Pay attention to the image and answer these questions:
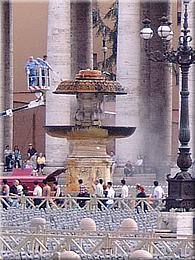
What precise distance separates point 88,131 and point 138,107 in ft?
35.5

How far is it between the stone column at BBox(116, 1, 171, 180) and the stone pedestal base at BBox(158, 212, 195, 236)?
59.4 feet

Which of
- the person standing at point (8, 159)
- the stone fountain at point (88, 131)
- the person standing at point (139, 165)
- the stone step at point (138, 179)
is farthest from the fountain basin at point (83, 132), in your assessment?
the person standing at point (8, 159)

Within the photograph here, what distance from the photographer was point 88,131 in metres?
33.9

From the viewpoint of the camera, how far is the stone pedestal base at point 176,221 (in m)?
24.0

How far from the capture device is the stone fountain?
33.8 meters

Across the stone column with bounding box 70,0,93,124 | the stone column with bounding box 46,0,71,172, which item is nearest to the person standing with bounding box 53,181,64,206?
the stone column with bounding box 46,0,71,172

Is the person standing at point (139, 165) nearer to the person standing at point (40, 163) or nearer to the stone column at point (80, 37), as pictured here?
the person standing at point (40, 163)

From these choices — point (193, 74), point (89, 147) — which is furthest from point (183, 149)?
point (193, 74)

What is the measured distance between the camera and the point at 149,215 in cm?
2544

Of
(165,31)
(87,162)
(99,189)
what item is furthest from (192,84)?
(165,31)

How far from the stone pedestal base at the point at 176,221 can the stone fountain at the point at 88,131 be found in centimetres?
847

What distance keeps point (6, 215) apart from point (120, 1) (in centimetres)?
2019

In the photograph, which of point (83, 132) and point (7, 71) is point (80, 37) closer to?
point (7, 71)

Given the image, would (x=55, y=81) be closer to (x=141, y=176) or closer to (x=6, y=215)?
(x=141, y=176)
